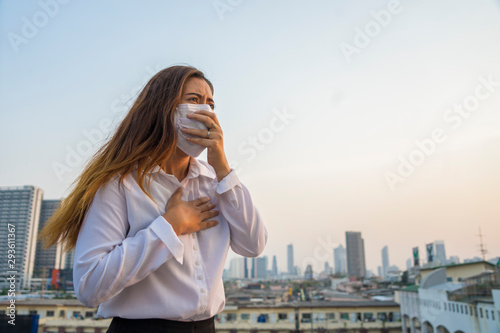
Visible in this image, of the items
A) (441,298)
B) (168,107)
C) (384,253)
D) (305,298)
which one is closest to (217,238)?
(168,107)

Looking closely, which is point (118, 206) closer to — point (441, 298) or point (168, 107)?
point (168, 107)

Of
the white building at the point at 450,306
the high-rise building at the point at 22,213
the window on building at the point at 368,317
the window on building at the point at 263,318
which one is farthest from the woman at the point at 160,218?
the window on building at the point at 368,317

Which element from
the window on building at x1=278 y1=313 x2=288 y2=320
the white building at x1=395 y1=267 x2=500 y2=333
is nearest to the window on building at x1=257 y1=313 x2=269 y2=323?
the window on building at x1=278 y1=313 x2=288 y2=320

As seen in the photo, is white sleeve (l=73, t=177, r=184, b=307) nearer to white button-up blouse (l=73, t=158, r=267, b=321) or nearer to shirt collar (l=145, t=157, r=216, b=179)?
white button-up blouse (l=73, t=158, r=267, b=321)

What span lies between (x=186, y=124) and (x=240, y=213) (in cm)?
26

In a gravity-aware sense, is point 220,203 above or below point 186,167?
below

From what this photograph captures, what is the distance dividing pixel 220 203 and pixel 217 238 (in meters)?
0.09

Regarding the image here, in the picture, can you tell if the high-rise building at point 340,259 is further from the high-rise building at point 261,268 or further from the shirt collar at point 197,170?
the shirt collar at point 197,170

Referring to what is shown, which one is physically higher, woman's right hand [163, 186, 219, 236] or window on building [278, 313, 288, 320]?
woman's right hand [163, 186, 219, 236]

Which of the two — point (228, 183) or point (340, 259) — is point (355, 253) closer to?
point (340, 259)

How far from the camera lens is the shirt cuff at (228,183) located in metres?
0.82

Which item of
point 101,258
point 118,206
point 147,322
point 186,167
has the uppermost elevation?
point 186,167

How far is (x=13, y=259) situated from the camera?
1.96 metres

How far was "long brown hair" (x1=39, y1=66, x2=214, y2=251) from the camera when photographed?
2.46ft
